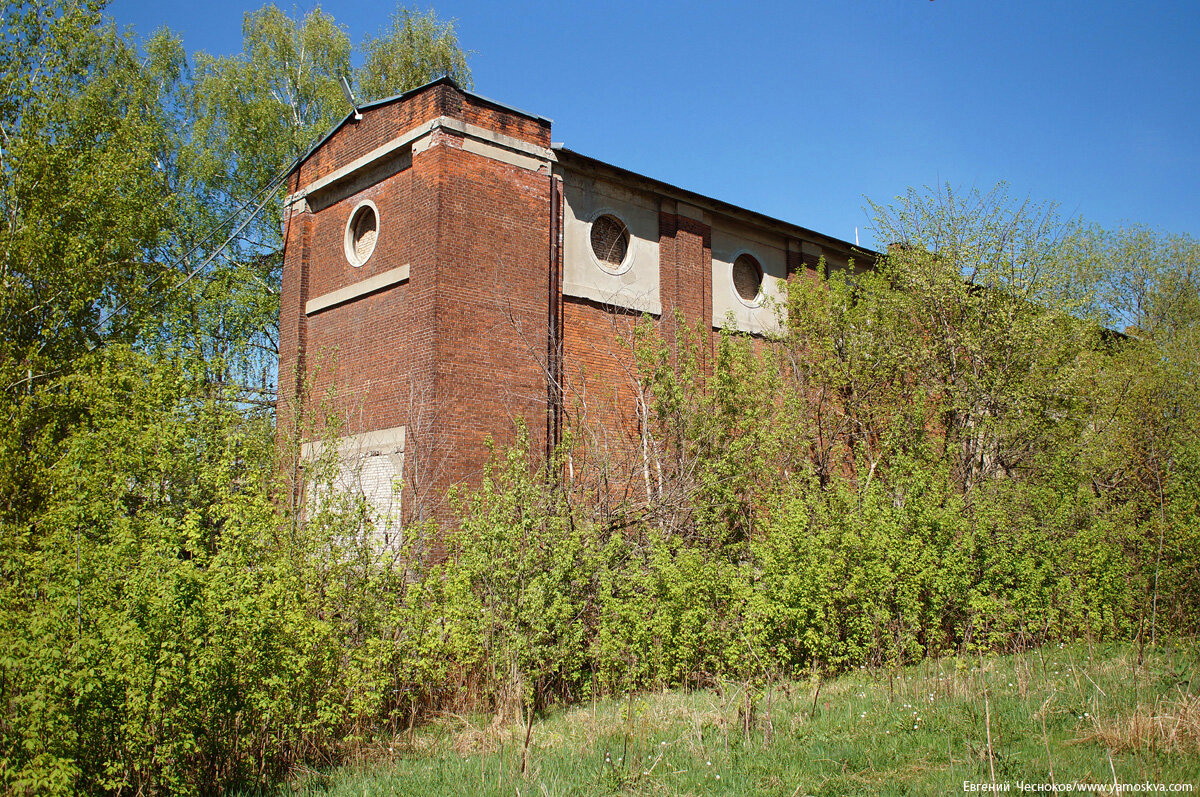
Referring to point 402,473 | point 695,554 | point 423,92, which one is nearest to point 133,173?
point 423,92

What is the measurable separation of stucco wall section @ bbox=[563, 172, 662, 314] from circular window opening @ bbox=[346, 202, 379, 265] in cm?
329

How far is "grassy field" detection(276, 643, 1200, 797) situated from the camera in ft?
17.3

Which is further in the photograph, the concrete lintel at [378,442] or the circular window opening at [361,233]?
the circular window opening at [361,233]

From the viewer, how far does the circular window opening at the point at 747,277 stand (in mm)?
17062

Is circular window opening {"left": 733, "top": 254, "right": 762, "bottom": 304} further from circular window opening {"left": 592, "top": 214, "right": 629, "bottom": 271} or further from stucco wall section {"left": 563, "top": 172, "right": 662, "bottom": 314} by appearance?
circular window opening {"left": 592, "top": 214, "right": 629, "bottom": 271}

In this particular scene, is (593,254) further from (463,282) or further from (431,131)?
(431,131)

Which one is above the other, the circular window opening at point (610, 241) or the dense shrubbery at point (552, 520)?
the circular window opening at point (610, 241)

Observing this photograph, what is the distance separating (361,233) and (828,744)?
11.6 meters

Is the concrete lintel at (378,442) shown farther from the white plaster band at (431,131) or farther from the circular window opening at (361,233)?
the white plaster band at (431,131)

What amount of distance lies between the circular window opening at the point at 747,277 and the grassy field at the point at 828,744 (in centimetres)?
1032

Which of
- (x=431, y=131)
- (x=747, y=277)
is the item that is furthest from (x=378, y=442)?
(x=747, y=277)

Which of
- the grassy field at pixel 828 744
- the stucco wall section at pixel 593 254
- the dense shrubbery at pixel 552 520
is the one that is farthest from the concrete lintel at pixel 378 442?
the grassy field at pixel 828 744

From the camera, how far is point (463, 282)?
12602mm

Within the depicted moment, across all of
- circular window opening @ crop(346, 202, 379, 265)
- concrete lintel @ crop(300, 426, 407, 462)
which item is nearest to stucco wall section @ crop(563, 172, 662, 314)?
circular window opening @ crop(346, 202, 379, 265)
